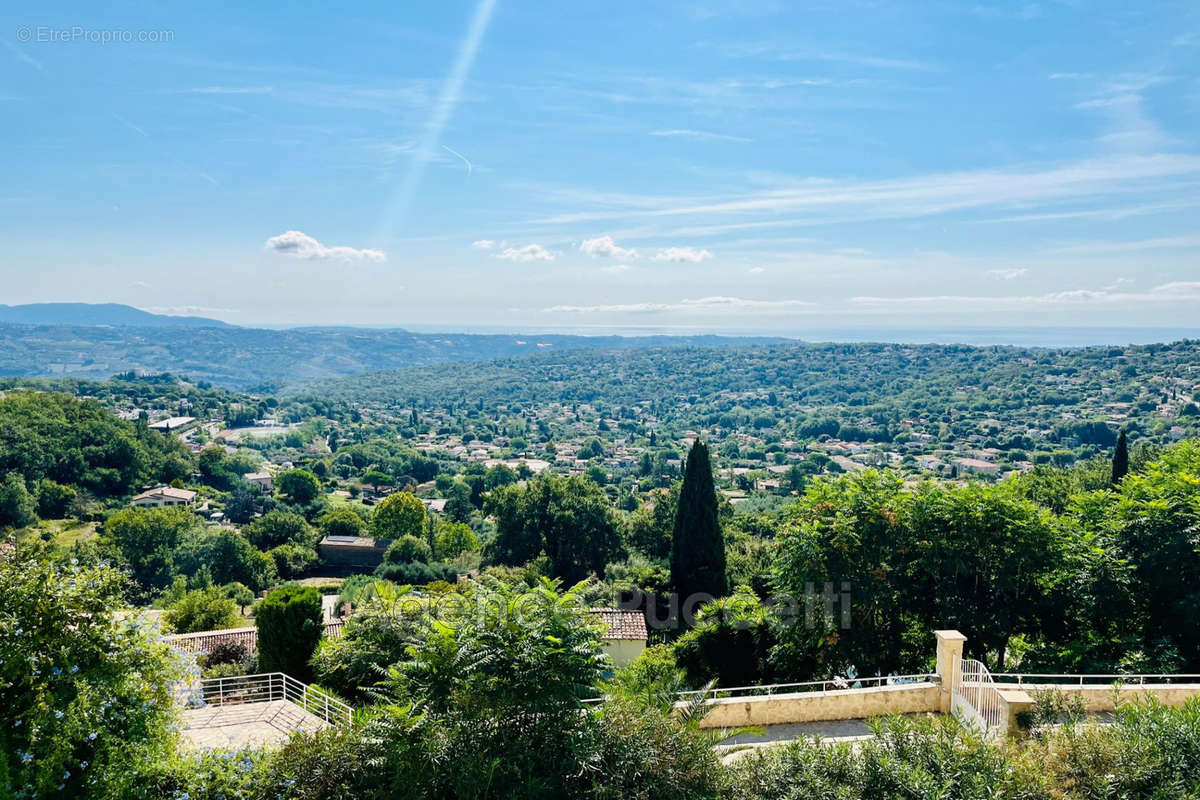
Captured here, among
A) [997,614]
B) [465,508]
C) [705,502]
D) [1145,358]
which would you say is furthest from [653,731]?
[1145,358]

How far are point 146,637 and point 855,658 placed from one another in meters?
9.90

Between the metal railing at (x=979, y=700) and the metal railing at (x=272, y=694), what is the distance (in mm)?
7055

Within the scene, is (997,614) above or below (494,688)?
below

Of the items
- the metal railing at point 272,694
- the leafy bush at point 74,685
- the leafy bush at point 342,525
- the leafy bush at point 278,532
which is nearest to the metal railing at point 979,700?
the metal railing at point 272,694

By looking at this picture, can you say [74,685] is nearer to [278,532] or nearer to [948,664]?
[948,664]

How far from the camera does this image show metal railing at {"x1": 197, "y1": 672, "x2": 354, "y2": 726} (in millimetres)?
9109

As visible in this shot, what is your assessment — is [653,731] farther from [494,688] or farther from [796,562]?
[796,562]

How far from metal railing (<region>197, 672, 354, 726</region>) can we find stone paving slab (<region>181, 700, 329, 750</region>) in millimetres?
131

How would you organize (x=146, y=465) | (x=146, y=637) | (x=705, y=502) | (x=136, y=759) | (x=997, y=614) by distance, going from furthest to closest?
(x=146, y=465)
(x=705, y=502)
(x=997, y=614)
(x=146, y=637)
(x=136, y=759)

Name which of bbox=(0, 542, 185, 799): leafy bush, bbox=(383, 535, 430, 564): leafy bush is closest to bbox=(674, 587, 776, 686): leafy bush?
bbox=(0, 542, 185, 799): leafy bush

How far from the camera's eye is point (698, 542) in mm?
22094

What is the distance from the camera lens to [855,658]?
37.8ft

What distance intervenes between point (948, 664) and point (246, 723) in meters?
9.03

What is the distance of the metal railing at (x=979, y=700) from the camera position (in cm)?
781
